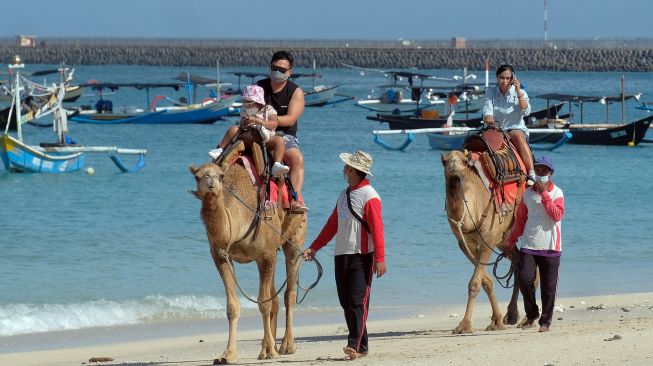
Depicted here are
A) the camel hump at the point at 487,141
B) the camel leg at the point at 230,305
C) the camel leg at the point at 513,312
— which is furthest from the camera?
the camel leg at the point at 513,312

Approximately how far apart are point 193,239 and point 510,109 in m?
9.24

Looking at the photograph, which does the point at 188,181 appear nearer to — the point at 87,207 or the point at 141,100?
the point at 87,207

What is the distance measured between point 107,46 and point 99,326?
486 ft

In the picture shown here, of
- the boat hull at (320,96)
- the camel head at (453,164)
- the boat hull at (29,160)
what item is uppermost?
the camel head at (453,164)

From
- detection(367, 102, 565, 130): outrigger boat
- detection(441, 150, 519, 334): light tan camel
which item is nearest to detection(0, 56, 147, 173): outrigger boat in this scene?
detection(367, 102, 565, 130): outrigger boat

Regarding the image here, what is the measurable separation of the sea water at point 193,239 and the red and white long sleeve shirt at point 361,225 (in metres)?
4.92

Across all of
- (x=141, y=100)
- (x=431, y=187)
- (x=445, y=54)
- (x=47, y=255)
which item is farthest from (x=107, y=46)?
(x=47, y=255)

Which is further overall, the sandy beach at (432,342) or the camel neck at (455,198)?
the camel neck at (455,198)

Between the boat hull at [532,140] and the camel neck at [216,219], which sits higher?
the camel neck at [216,219]

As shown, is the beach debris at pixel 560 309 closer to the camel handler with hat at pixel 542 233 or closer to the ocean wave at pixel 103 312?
the camel handler with hat at pixel 542 233

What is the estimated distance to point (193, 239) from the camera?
20.9 metres

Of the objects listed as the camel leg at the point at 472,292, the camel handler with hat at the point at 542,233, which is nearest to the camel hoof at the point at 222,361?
the camel leg at the point at 472,292

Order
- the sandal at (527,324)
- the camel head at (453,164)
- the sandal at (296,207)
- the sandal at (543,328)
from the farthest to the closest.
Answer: the sandal at (527,324), the camel head at (453,164), the sandal at (543,328), the sandal at (296,207)

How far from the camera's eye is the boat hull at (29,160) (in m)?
33.2
